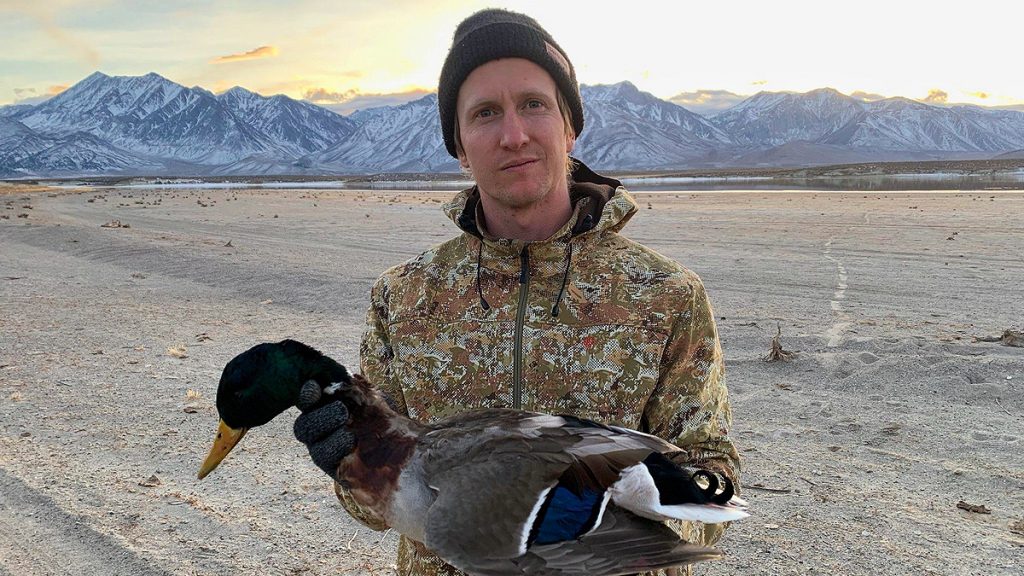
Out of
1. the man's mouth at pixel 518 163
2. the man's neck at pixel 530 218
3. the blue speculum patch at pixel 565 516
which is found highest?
the man's mouth at pixel 518 163

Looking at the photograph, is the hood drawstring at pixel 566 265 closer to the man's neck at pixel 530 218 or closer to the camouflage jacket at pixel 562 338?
the camouflage jacket at pixel 562 338

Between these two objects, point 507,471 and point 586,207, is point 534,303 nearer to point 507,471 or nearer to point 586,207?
point 586,207

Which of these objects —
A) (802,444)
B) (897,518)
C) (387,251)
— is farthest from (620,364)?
(387,251)

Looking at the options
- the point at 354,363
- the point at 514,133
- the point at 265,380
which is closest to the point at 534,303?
the point at 514,133

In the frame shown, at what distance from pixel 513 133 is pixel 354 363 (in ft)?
24.2

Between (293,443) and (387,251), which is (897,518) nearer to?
(293,443)

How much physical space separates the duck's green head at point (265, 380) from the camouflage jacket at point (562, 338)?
55cm

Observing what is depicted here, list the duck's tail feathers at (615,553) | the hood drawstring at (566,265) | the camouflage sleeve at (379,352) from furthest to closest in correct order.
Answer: the camouflage sleeve at (379,352) → the hood drawstring at (566,265) → the duck's tail feathers at (615,553)

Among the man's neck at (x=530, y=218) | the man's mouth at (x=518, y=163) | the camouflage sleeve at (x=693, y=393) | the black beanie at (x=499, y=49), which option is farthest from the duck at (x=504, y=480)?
the black beanie at (x=499, y=49)

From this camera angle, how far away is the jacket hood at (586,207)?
304cm

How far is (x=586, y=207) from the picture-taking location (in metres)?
3.21

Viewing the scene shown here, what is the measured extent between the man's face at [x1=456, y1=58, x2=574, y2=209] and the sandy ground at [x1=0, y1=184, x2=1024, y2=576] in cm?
315

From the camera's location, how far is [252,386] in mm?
2475

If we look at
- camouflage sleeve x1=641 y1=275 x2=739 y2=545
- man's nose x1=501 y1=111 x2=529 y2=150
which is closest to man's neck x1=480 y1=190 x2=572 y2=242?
man's nose x1=501 y1=111 x2=529 y2=150
